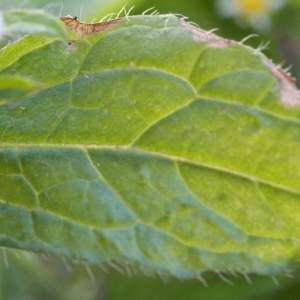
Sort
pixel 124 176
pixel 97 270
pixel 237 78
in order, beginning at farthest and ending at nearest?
pixel 97 270, pixel 124 176, pixel 237 78

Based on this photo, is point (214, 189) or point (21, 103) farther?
point (21, 103)

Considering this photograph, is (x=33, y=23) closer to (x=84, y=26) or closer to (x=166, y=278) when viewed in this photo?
(x=84, y=26)

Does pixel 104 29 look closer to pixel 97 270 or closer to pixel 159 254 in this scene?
pixel 159 254

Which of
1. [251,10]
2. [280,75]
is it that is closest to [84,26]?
[280,75]

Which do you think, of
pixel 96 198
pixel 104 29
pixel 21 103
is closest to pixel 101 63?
pixel 104 29

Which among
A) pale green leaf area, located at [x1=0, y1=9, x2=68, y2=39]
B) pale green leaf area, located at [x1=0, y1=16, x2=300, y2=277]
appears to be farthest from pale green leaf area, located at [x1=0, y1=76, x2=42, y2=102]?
pale green leaf area, located at [x1=0, y1=16, x2=300, y2=277]

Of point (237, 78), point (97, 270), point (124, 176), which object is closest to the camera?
point (237, 78)

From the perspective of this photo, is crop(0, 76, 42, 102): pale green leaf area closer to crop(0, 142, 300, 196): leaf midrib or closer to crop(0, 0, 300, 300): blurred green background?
crop(0, 142, 300, 196): leaf midrib
